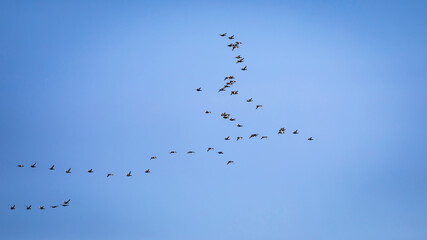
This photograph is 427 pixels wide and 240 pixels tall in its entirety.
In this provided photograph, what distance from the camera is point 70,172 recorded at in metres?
113

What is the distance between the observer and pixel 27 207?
11000 cm

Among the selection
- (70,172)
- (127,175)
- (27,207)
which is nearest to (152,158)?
(127,175)

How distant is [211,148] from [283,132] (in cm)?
1271

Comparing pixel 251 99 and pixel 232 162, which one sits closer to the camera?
pixel 251 99

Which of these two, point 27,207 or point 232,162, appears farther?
point 232,162

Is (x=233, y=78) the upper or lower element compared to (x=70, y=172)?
upper

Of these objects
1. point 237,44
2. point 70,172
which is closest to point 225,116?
point 237,44

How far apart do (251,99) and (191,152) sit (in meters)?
14.0

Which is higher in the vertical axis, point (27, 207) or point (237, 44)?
point (237, 44)

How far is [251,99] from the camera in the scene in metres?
111

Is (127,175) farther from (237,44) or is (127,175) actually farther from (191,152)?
(237,44)

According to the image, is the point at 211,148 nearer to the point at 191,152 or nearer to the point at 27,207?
the point at 191,152

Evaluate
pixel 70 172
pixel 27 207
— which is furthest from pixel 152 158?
pixel 27 207

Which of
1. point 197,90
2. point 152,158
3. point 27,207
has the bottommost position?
point 27,207
